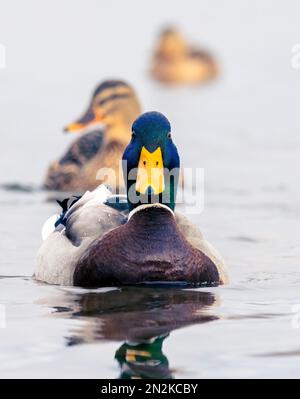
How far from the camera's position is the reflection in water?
8.23m

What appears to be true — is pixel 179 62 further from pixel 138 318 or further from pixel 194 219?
pixel 138 318

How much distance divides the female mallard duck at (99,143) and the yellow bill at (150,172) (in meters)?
5.09

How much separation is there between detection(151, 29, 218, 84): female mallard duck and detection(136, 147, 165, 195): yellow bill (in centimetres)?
2182

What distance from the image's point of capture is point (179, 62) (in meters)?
33.8

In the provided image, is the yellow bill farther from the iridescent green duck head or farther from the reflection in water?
the reflection in water

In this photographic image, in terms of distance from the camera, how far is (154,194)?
10.2 m

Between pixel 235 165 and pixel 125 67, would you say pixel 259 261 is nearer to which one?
pixel 235 165

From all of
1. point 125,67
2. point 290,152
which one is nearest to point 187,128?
point 290,152

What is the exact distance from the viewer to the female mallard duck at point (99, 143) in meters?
16.5

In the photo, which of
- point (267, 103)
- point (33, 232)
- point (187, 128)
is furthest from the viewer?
point (267, 103)

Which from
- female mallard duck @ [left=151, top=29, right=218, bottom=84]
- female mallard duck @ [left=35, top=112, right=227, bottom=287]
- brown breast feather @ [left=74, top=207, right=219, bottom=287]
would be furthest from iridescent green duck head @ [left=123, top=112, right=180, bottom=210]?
female mallard duck @ [left=151, top=29, right=218, bottom=84]

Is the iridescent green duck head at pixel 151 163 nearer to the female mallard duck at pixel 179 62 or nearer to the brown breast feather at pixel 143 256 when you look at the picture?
the brown breast feather at pixel 143 256

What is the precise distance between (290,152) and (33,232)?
24.0ft

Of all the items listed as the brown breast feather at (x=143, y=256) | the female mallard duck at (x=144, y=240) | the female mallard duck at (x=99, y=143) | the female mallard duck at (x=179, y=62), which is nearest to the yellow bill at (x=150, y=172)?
the female mallard duck at (x=144, y=240)
